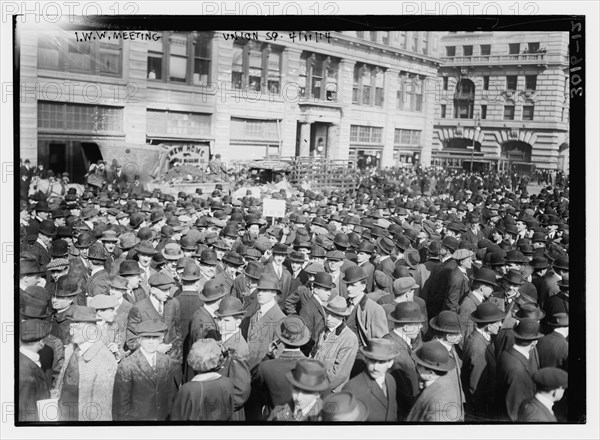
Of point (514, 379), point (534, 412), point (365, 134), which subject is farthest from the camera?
point (365, 134)

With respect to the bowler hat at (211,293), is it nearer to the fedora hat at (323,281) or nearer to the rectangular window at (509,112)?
the fedora hat at (323,281)

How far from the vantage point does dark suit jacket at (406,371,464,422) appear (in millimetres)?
5309

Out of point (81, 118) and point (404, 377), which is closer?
point (404, 377)

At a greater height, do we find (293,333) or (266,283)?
(266,283)

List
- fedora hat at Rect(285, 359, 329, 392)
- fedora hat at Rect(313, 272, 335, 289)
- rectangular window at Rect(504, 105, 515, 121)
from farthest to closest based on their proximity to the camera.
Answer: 1. rectangular window at Rect(504, 105, 515, 121)
2. fedora hat at Rect(313, 272, 335, 289)
3. fedora hat at Rect(285, 359, 329, 392)

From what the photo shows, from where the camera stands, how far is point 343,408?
5.22 meters

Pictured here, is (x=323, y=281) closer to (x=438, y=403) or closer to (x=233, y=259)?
(x=233, y=259)

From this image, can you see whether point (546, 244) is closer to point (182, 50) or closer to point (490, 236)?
point (490, 236)

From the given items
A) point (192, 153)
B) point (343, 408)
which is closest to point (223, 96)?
point (192, 153)

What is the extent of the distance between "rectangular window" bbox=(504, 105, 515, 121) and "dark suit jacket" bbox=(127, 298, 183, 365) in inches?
234

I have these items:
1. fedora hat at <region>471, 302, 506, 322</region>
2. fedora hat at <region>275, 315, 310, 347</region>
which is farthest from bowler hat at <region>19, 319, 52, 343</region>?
fedora hat at <region>471, 302, 506, 322</region>

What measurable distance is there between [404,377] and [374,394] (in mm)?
712

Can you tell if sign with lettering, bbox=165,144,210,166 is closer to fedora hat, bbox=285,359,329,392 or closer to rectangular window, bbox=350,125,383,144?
rectangular window, bbox=350,125,383,144

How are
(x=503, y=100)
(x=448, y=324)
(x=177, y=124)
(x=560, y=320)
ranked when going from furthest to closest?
(x=177, y=124)
(x=503, y=100)
(x=560, y=320)
(x=448, y=324)
